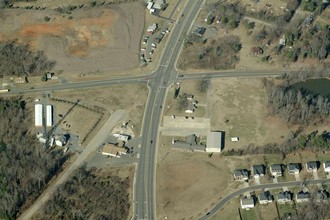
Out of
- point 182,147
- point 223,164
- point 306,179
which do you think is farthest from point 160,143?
point 306,179

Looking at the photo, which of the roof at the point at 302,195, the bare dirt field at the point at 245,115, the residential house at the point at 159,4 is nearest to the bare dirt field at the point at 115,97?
the bare dirt field at the point at 245,115

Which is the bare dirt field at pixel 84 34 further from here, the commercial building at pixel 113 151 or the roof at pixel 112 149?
the commercial building at pixel 113 151

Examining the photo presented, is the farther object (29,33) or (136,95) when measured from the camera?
(29,33)

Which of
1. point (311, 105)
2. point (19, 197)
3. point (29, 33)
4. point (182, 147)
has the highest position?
point (29, 33)

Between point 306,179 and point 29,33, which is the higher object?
point 29,33

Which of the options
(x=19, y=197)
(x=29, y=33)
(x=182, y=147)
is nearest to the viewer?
(x=19, y=197)

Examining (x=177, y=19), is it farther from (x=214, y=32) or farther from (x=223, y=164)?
(x=223, y=164)

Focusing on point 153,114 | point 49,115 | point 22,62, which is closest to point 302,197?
point 153,114
